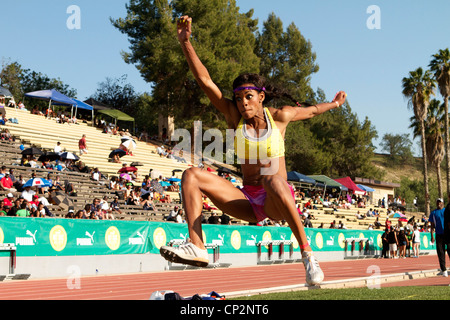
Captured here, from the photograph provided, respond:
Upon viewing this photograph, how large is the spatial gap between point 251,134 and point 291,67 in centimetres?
6174

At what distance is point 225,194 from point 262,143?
54cm

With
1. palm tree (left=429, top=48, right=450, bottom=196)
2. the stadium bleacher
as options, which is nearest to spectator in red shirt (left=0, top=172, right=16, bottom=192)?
the stadium bleacher

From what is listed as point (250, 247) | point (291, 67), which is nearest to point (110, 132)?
point (250, 247)

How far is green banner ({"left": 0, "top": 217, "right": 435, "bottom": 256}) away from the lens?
1376cm

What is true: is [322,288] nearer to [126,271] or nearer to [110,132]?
[126,271]

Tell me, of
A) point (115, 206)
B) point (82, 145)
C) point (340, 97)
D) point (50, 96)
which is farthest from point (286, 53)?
point (340, 97)

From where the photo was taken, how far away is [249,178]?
520cm

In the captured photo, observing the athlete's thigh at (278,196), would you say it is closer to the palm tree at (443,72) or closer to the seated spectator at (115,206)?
the seated spectator at (115,206)

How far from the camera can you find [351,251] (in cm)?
2920

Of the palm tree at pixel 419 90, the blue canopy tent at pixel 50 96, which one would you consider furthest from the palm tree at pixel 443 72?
the blue canopy tent at pixel 50 96

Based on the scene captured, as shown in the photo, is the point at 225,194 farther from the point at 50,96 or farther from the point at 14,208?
the point at 50,96

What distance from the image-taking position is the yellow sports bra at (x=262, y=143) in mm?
5031

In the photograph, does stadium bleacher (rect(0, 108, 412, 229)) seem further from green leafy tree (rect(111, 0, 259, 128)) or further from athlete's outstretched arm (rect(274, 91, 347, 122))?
athlete's outstretched arm (rect(274, 91, 347, 122))

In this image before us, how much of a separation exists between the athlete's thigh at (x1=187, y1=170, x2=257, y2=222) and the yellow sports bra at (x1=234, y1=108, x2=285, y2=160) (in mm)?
324
